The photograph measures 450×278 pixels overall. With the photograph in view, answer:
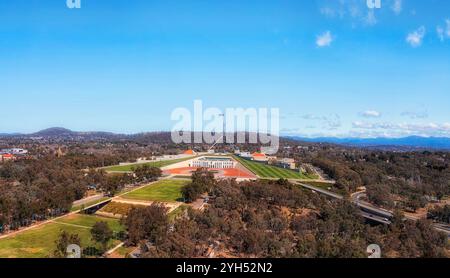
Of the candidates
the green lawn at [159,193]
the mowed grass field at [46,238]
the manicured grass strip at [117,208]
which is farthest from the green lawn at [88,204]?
the mowed grass field at [46,238]

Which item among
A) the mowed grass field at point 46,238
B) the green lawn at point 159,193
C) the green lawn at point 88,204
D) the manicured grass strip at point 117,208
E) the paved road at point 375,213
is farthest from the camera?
the green lawn at point 159,193

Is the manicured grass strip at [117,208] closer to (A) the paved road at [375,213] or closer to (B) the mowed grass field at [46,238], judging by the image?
(B) the mowed grass field at [46,238]

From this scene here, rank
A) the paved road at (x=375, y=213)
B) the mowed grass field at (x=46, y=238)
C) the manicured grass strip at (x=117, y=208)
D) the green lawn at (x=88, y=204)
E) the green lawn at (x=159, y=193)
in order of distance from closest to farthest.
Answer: the mowed grass field at (x=46, y=238) < the paved road at (x=375, y=213) < the manicured grass strip at (x=117, y=208) < the green lawn at (x=88, y=204) < the green lawn at (x=159, y=193)

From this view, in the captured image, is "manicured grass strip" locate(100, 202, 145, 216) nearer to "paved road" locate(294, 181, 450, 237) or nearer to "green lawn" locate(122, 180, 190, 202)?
"green lawn" locate(122, 180, 190, 202)

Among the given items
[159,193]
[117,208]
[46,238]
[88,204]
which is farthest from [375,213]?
[46,238]

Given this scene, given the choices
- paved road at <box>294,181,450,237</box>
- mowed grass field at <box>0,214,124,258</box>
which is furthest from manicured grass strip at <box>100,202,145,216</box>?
paved road at <box>294,181,450,237</box>
